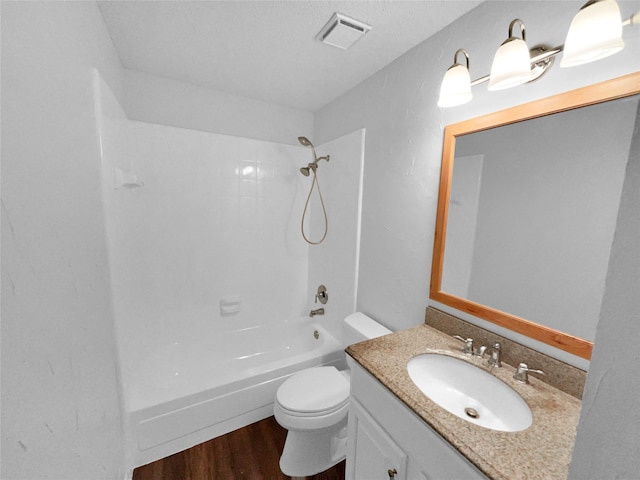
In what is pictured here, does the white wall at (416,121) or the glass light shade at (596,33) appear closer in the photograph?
the glass light shade at (596,33)

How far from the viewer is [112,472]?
109cm

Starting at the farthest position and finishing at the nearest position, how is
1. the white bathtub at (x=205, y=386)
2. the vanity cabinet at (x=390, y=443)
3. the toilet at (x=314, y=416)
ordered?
the white bathtub at (x=205, y=386)
the toilet at (x=314, y=416)
the vanity cabinet at (x=390, y=443)

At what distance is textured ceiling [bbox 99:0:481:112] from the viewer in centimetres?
116

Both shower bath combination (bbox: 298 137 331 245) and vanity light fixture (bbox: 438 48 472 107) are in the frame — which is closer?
vanity light fixture (bbox: 438 48 472 107)

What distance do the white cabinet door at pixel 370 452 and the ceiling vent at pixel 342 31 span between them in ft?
5.54

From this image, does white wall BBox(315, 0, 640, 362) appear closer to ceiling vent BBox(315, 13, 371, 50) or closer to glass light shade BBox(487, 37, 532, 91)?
glass light shade BBox(487, 37, 532, 91)

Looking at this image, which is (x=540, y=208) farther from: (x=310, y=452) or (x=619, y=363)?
(x=310, y=452)

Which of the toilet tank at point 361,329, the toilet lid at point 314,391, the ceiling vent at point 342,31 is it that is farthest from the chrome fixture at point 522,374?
the ceiling vent at point 342,31

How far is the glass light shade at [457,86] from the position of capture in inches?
40.8

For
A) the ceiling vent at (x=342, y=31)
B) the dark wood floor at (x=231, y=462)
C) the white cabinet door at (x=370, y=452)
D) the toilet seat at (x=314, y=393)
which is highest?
the ceiling vent at (x=342, y=31)

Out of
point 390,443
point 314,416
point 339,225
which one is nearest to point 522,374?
point 390,443

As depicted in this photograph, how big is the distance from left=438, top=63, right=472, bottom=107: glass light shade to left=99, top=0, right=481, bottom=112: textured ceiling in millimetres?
320

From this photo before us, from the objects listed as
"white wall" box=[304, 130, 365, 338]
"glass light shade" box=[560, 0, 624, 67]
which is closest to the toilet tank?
"white wall" box=[304, 130, 365, 338]

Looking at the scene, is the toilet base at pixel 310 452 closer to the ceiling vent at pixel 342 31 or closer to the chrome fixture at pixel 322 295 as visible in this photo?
the chrome fixture at pixel 322 295
